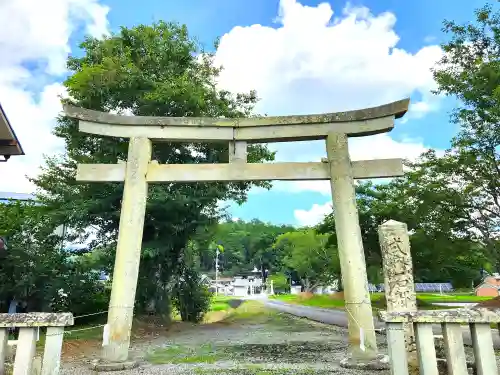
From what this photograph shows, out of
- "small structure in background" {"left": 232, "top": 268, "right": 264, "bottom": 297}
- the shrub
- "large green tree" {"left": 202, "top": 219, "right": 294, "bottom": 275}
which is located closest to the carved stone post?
the shrub

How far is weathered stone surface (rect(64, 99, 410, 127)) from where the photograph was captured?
823 centimetres

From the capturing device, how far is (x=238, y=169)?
8.13 m

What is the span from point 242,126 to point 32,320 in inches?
231

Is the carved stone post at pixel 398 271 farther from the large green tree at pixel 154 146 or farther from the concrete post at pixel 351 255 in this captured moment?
the large green tree at pixel 154 146

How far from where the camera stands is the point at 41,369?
140 inches

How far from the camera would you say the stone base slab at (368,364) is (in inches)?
260

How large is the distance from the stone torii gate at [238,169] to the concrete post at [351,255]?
18mm

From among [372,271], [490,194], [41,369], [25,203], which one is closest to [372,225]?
[490,194]

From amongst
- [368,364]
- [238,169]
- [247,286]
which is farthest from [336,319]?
[247,286]

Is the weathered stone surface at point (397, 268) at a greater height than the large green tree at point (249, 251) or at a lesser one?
lesser

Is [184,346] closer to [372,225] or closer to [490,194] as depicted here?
[490,194]

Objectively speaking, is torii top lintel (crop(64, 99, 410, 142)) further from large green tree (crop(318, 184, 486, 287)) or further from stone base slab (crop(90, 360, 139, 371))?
large green tree (crop(318, 184, 486, 287))

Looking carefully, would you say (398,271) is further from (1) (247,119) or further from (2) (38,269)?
(2) (38,269)

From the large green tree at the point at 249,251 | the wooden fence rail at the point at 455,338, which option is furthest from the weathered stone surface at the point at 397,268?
the large green tree at the point at 249,251
